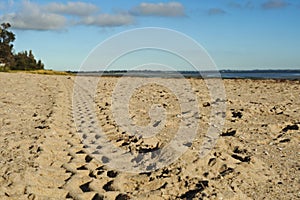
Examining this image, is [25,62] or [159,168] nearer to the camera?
[159,168]

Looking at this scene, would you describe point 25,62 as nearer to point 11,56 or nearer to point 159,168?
point 11,56

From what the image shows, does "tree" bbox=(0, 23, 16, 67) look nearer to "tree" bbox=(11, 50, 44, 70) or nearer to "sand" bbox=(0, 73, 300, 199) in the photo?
"tree" bbox=(11, 50, 44, 70)

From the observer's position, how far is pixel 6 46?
63188 mm

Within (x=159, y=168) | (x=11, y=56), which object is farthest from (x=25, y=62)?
(x=159, y=168)

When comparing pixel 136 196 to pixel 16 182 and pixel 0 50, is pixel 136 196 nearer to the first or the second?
pixel 16 182

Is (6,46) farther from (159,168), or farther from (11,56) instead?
(159,168)

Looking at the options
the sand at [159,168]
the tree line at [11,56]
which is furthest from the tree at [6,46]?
the sand at [159,168]

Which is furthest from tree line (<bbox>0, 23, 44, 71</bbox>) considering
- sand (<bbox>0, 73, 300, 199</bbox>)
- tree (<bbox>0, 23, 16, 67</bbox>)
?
sand (<bbox>0, 73, 300, 199</bbox>)

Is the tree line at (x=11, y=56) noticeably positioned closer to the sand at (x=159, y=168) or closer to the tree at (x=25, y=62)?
the tree at (x=25, y=62)

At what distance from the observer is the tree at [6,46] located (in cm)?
6269

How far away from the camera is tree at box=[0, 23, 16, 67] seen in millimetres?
62688

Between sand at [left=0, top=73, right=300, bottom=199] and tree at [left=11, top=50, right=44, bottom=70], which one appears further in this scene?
tree at [left=11, top=50, right=44, bottom=70]

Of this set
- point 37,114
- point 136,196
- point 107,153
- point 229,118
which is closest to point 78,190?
point 136,196

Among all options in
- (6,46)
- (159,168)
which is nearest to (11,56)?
(6,46)
